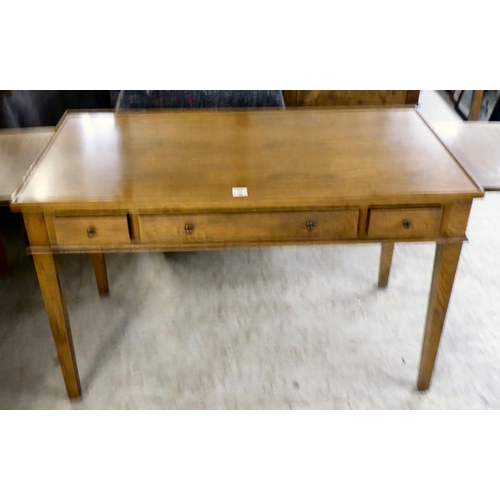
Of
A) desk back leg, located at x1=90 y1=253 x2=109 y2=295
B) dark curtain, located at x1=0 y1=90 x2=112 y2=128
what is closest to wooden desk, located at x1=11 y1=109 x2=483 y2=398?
desk back leg, located at x1=90 y1=253 x2=109 y2=295

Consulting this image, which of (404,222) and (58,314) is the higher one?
(404,222)

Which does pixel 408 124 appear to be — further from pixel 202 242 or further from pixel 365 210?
pixel 202 242

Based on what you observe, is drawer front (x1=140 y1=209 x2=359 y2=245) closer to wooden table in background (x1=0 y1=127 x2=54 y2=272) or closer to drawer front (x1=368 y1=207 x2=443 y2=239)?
drawer front (x1=368 y1=207 x2=443 y2=239)

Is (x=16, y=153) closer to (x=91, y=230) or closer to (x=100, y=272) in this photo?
(x=100, y=272)

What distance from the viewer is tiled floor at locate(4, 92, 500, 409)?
5.33ft

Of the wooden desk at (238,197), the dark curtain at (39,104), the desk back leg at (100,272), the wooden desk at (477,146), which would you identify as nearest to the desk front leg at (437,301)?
the wooden desk at (238,197)

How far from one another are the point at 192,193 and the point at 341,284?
980mm

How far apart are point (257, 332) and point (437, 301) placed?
641 mm

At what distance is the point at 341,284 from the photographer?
2.06 meters

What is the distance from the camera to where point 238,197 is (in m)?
1.25

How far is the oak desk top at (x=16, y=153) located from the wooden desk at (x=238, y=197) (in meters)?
0.18

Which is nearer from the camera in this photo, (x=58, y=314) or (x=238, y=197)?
(x=238, y=197)

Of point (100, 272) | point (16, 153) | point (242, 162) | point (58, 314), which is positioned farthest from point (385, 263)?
point (16, 153)
